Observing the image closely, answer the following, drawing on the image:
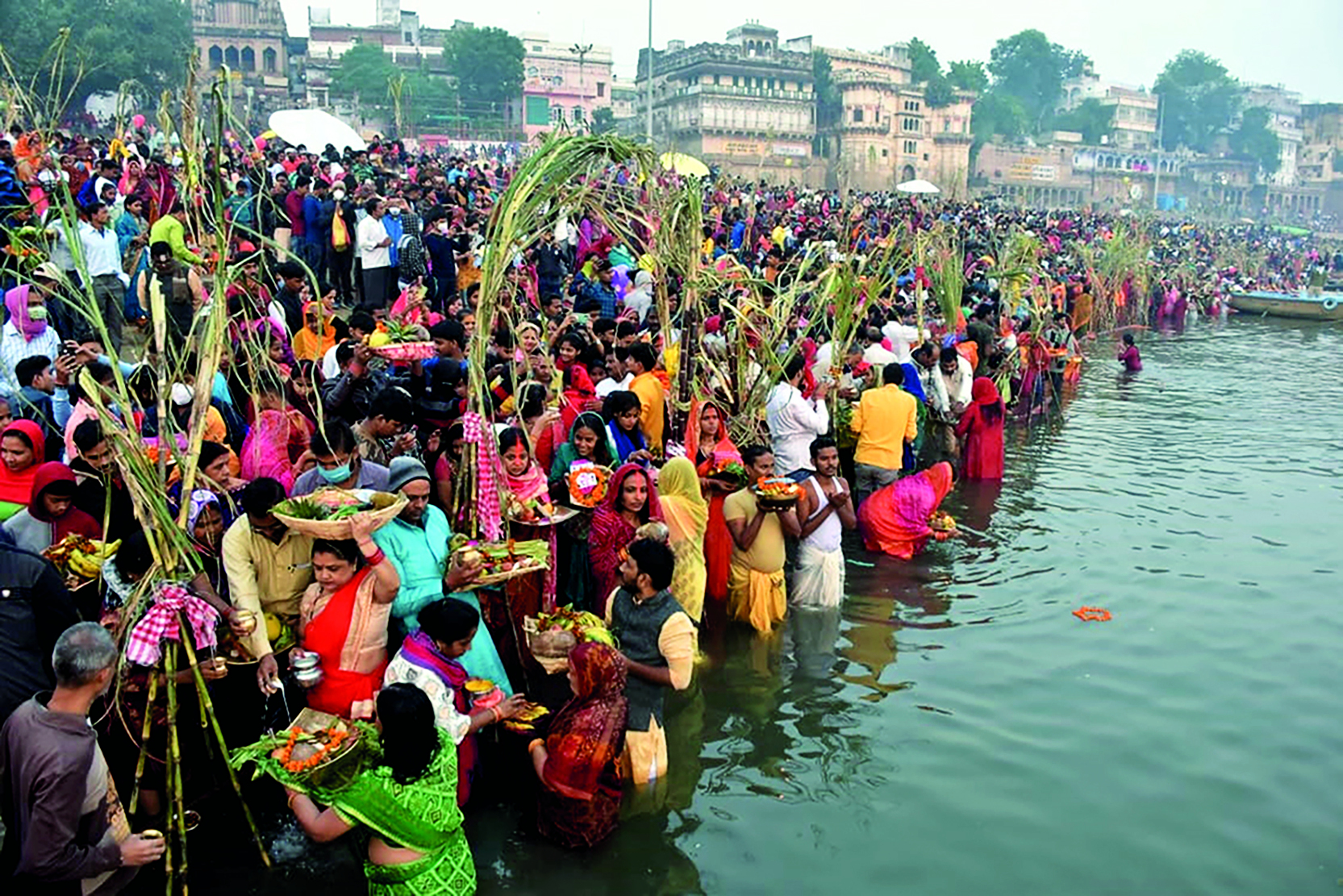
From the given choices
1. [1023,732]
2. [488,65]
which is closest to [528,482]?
[1023,732]

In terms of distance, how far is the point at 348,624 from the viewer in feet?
13.1

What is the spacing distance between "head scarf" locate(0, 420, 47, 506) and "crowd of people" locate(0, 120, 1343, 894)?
0.4 inches

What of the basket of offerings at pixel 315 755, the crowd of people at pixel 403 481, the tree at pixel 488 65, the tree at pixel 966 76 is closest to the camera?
the basket of offerings at pixel 315 755

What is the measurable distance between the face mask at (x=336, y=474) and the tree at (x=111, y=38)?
31907 mm

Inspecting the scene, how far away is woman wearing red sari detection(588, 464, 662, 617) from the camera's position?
208 inches

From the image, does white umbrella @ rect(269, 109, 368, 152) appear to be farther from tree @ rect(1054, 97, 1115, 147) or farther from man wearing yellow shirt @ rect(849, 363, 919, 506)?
tree @ rect(1054, 97, 1115, 147)

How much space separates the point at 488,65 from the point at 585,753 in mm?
56754

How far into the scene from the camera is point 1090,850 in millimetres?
4562

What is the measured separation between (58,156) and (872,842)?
10788 mm

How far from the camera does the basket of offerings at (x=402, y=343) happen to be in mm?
6027

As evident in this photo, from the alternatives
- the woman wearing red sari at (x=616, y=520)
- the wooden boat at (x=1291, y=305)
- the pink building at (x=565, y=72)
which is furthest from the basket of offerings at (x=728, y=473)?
the pink building at (x=565, y=72)

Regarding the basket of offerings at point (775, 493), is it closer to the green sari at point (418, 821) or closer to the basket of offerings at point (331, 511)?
the basket of offerings at point (331, 511)

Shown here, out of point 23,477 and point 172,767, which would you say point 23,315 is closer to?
point 23,477

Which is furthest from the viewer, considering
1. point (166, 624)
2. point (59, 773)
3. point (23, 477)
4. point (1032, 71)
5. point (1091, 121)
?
point (1032, 71)
